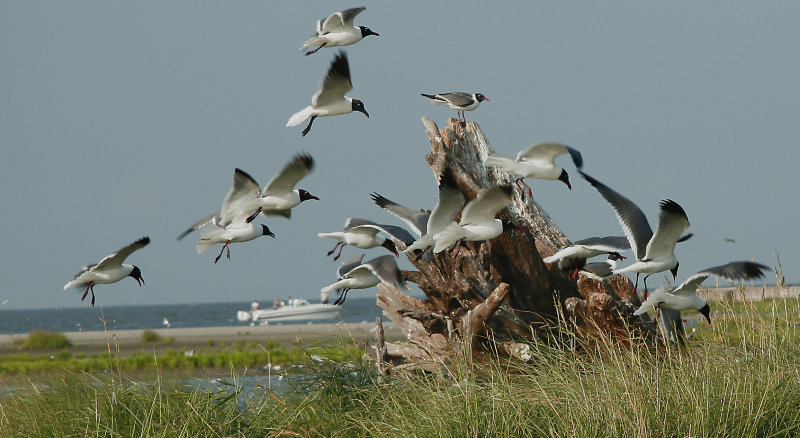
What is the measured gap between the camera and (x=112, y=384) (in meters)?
6.96

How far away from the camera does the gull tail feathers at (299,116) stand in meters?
9.23

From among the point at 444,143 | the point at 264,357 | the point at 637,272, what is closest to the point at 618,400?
the point at 637,272

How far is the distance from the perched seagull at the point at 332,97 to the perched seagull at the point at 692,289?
4.08 metres

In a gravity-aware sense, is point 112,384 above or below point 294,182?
below

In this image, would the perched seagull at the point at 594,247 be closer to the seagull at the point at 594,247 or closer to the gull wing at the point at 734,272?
the seagull at the point at 594,247

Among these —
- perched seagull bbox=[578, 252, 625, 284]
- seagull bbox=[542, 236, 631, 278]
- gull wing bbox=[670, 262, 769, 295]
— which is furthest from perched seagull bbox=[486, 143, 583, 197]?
gull wing bbox=[670, 262, 769, 295]

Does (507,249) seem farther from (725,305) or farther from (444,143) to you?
(725,305)

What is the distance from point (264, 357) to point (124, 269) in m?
15.3

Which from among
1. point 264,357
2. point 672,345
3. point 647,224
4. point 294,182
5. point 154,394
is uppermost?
point 294,182

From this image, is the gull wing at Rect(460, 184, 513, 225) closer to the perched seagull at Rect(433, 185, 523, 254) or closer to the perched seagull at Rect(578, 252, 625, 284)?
the perched seagull at Rect(433, 185, 523, 254)

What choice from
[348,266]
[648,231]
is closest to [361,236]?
[348,266]

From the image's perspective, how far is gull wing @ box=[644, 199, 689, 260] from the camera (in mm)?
7234

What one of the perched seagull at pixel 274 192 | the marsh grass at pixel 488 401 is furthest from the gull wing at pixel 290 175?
the marsh grass at pixel 488 401

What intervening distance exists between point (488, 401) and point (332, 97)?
479 cm
